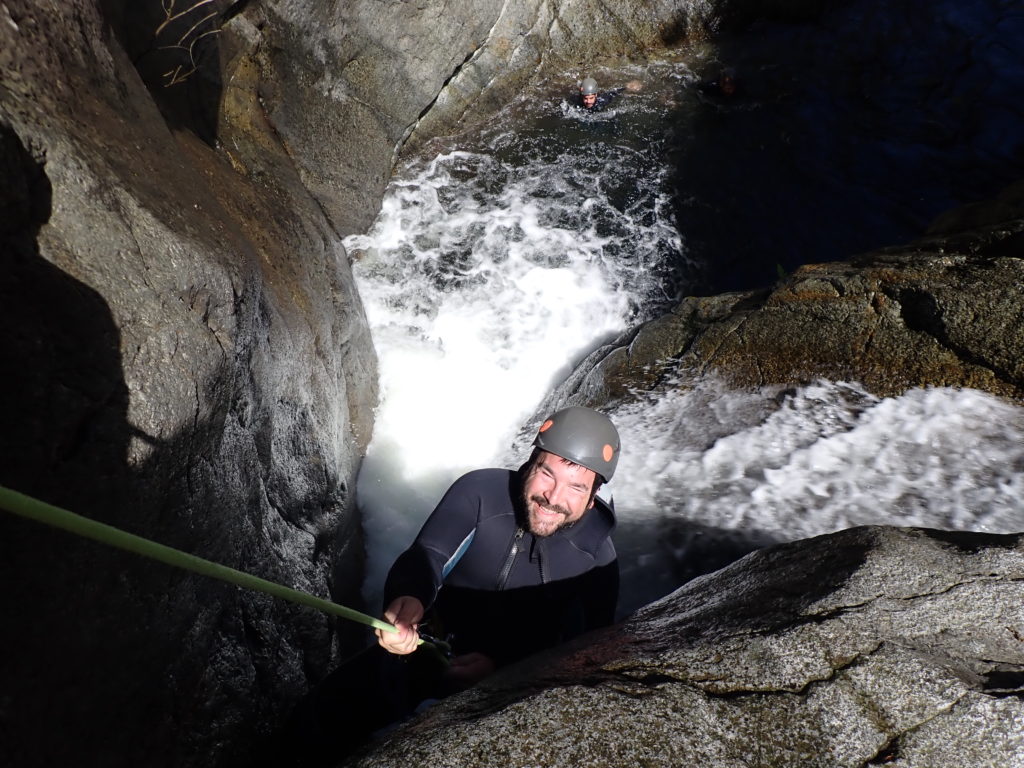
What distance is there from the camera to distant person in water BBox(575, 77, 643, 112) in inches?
353

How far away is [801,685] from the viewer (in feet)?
5.84

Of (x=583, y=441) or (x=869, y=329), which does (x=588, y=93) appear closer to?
(x=869, y=329)

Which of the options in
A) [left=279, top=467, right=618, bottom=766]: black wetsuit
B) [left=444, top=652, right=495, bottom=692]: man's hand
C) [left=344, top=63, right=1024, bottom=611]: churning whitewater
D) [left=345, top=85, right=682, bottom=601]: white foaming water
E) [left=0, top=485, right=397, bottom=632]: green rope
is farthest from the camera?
[left=345, top=85, right=682, bottom=601]: white foaming water

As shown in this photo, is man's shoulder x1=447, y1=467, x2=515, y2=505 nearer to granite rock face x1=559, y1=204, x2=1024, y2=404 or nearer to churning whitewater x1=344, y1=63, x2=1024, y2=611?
churning whitewater x1=344, y1=63, x2=1024, y2=611

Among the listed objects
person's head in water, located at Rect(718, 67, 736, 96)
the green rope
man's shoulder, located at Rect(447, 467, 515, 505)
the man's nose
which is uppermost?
person's head in water, located at Rect(718, 67, 736, 96)

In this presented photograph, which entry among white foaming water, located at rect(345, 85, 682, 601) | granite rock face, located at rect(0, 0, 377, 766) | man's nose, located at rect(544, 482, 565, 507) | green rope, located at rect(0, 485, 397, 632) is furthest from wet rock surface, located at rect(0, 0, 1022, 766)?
white foaming water, located at rect(345, 85, 682, 601)

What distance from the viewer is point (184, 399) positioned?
214 centimetres

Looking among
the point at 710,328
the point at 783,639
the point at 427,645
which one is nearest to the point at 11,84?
the point at 427,645

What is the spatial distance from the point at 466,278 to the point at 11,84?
512cm

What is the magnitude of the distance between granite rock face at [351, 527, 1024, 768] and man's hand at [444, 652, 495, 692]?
0.56 m

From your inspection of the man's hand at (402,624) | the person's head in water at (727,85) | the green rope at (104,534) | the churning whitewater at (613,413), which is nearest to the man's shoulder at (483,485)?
the man's hand at (402,624)

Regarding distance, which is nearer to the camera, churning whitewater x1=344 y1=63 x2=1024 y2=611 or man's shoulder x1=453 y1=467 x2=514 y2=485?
man's shoulder x1=453 y1=467 x2=514 y2=485

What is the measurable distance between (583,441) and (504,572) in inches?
27.1

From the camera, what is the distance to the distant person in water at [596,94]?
29.4ft
